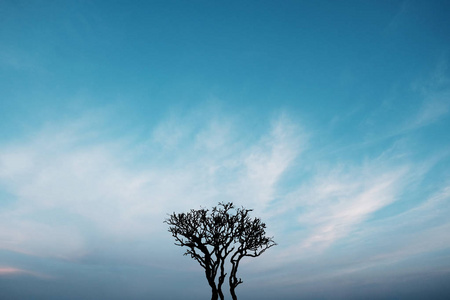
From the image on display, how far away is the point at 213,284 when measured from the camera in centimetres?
3206

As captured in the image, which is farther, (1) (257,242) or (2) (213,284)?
(1) (257,242)

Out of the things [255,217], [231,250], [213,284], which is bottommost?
[213,284]

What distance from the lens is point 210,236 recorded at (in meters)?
33.6

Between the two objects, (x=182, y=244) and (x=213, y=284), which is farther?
(x=182, y=244)

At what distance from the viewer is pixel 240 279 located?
108 feet

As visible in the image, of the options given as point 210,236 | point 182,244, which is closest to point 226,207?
point 210,236

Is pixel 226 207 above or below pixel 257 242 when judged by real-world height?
above

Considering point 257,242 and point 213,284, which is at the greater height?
point 257,242

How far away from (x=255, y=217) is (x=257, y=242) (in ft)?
9.89

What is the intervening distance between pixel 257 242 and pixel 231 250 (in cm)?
371

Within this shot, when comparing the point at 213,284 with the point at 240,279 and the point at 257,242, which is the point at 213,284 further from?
the point at 257,242

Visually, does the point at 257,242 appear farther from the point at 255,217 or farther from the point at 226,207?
the point at 226,207

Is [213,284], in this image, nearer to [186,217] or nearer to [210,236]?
[210,236]

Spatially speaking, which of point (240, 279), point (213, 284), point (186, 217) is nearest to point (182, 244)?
point (186, 217)
